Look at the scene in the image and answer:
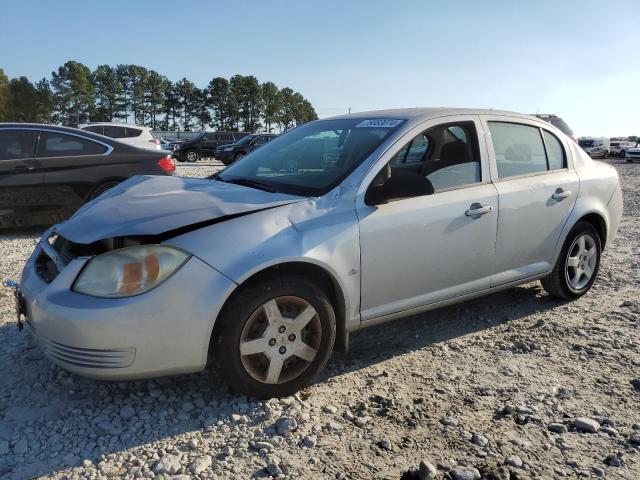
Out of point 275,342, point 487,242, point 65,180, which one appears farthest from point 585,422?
point 65,180

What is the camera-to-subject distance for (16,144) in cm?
698

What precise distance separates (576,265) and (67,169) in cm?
605

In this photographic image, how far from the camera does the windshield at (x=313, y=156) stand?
3381mm

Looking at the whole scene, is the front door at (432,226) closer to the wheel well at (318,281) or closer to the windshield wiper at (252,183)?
the wheel well at (318,281)

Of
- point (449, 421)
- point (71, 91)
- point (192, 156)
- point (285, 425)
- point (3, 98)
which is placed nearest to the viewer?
point (285, 425)

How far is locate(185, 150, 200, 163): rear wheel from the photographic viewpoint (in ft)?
101

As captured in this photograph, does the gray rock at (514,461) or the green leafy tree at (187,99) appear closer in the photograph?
the gray rock at (514,461)

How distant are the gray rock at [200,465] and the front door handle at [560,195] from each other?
10.5ft

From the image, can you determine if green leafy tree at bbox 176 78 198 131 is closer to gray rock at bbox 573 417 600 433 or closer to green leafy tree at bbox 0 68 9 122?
green leafy tree at bbox 0 68 9 122

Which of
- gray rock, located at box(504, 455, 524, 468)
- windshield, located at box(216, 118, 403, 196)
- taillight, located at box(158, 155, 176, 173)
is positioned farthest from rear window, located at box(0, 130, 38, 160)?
gray rock, located at box(504, 455, 524, 468)

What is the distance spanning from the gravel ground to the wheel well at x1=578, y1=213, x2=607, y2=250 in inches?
42.6

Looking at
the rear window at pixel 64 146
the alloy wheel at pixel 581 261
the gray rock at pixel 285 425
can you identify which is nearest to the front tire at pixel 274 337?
the gray rock at pixel 285 425

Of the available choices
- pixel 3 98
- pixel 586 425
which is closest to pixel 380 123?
pixel 586 425

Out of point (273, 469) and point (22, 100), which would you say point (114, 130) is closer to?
point (273, 469)
